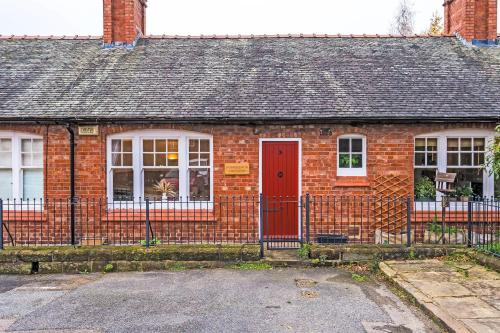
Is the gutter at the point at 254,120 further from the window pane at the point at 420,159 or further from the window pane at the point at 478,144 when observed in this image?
the window pane at the point at 420,159

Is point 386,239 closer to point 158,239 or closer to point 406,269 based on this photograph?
point 406,269

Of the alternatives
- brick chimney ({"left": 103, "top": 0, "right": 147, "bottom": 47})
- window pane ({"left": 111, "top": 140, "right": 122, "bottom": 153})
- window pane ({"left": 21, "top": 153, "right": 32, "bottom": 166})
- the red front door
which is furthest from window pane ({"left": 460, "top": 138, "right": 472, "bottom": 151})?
window pane ({"left": 21, "top": 153, "right": 32, "bottom": 166})

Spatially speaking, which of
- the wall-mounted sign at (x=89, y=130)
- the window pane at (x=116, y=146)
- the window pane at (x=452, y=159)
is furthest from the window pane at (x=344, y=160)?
the wall-mounted sign at (x=89, y=130)

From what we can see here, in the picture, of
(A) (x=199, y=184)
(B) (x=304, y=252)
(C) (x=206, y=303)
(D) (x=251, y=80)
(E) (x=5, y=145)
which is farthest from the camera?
(D) (x=251, y=80)

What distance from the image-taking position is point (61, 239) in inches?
416

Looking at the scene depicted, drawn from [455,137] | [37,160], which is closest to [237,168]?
[37,160]

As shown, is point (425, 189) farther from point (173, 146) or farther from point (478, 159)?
point (173, 146)

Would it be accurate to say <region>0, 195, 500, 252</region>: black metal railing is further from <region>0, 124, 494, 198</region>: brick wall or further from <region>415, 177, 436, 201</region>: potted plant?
<region>0, 124, 494, 198</region>: brick wall

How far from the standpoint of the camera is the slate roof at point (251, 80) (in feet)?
34.5

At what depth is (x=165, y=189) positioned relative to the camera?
11.0 m

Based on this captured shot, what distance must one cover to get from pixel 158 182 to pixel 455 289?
23.6 ft

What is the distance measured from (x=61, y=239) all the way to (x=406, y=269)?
25.7ft

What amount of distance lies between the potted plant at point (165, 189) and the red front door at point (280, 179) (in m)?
2.30

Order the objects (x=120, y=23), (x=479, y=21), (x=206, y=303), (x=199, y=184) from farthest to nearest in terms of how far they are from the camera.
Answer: (x=120, y=23), (x=479, y=21), (x=199, y=184), (x=206, y=303)
